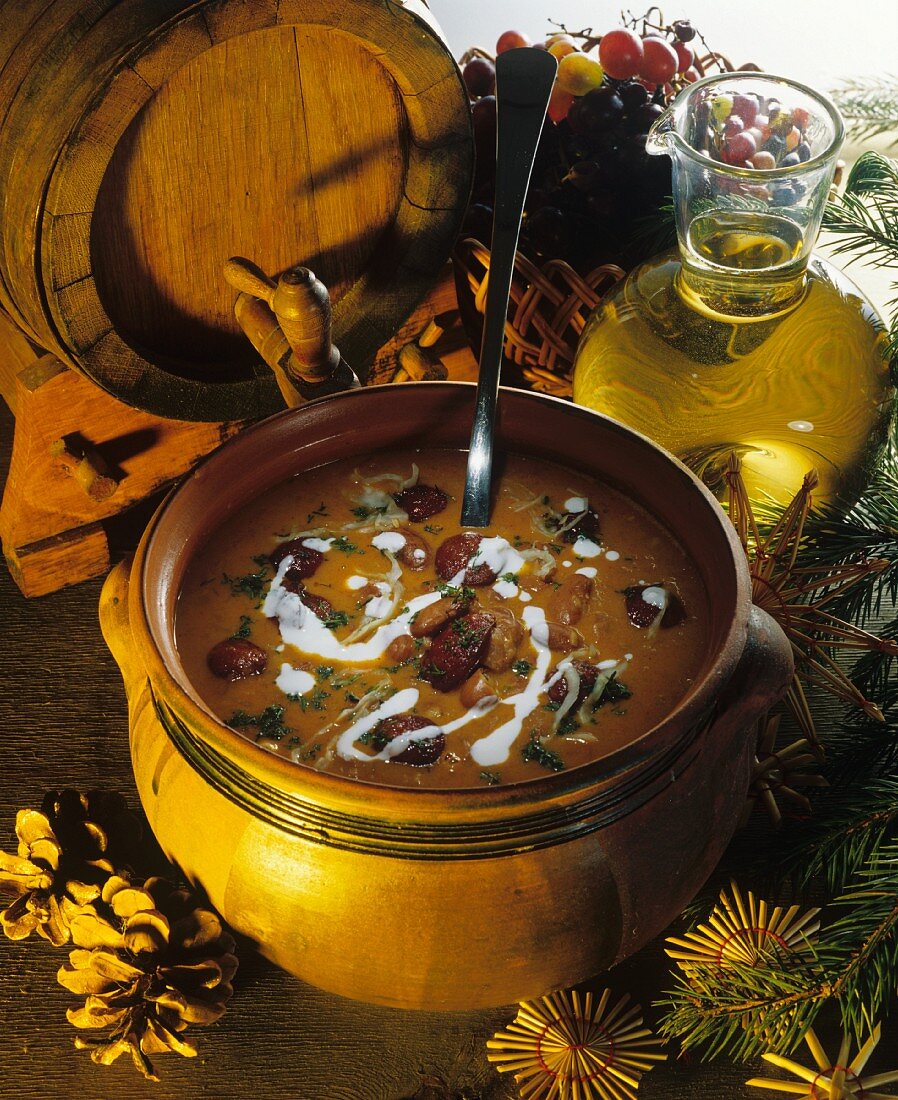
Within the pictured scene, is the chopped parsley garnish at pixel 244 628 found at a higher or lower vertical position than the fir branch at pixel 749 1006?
higher

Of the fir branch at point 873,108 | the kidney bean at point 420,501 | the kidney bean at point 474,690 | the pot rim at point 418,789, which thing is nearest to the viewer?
the pot rim at point 418,789

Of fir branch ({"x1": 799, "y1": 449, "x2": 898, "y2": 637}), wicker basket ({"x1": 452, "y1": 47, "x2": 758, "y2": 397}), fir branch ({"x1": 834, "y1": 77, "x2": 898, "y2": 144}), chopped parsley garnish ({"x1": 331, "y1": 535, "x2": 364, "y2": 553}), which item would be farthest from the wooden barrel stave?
fir branch ({"x1": 834, "y1": 77, "x2": 898, "y2": 144})

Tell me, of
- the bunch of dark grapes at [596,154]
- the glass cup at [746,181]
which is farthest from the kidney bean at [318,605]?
the bunch of dark grapes at [596,154]

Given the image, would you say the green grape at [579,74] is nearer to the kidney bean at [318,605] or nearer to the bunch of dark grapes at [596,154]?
the bunch of dark grapes at [596,154]

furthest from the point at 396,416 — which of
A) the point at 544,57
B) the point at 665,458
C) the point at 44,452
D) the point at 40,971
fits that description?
the point at 40,971

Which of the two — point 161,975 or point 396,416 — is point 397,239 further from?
point 161,975

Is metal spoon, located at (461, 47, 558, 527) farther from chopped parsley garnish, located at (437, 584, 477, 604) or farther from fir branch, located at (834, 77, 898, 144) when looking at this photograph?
fir branch, located at (834, 77, 898, 144)

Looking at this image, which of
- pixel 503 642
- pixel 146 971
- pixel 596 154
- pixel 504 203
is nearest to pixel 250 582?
pixel 503 642
